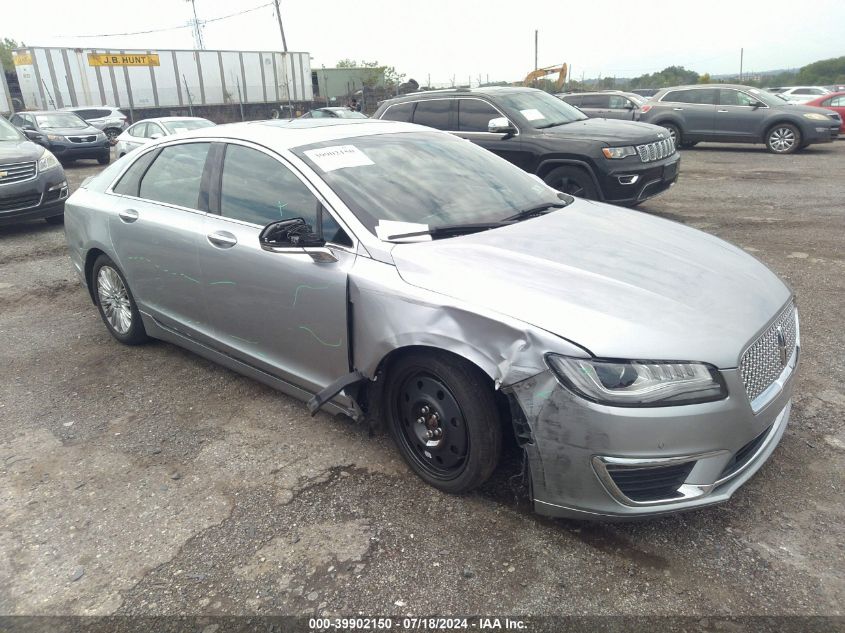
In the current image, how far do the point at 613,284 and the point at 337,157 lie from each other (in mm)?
1603

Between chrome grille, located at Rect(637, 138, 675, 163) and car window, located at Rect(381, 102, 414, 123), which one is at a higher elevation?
car window, located at Rect(381, 102, 414, 123)

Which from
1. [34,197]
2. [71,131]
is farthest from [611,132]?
[71,131]

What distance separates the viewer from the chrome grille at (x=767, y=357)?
2316 mm

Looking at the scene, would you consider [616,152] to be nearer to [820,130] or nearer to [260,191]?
[260,191]

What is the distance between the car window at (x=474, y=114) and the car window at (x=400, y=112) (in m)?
0.77

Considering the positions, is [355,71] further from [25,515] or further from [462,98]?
[25,515]

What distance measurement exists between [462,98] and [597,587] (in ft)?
23.2

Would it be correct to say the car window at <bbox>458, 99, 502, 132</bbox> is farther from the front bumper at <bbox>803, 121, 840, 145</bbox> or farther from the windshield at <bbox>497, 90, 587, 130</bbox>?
the front bumper at <bbox>803, 121, 840, 145</bbox>

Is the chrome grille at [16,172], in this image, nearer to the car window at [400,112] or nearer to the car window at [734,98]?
the car window at [400,112]

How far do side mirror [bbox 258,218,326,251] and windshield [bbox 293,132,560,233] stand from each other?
0.24m

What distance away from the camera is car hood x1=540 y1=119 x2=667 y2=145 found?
715 cm

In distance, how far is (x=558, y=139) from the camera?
7305 mm

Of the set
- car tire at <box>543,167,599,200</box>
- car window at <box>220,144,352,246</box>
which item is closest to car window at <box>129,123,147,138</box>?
Result: car tire at <box>543,167,599,200</box>

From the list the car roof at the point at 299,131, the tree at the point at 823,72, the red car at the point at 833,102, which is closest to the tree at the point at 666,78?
the tree at the point at 823,72
